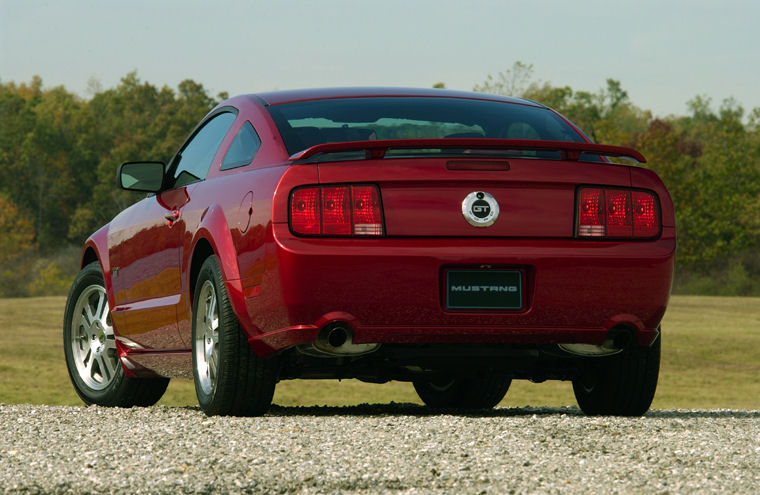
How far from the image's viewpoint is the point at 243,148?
6.07 m

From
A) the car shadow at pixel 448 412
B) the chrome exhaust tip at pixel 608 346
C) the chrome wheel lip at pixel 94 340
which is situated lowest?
the car shadow at pixel 448 412

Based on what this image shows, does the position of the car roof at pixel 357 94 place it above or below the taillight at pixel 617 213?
above

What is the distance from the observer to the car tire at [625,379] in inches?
242

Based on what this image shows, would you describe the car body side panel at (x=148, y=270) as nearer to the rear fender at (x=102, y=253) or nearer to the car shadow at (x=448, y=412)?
the rear fender at (x=102, y=253)

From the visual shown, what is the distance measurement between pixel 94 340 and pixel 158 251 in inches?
57.9

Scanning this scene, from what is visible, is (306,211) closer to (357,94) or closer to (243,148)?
(243,148)

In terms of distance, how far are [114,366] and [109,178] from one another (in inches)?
3824

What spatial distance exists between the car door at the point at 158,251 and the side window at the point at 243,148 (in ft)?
0.90

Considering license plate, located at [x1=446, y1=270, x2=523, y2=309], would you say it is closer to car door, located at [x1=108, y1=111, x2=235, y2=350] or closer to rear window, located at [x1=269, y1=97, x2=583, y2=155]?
rear window, located at [x1=269, y1=97, x2=583, y2=155]

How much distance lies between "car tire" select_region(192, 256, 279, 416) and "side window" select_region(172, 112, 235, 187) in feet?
2.96

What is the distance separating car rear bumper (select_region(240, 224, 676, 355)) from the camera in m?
5.13

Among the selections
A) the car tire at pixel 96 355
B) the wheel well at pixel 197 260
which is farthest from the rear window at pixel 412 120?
the car tire at pixel 96 355

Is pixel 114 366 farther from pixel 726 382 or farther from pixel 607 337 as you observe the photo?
pixel 726 382

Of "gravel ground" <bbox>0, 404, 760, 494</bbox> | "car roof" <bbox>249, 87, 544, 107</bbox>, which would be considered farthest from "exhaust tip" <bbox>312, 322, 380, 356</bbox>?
"car roof" <bbox>249, 87, 544, 107</bbox>
